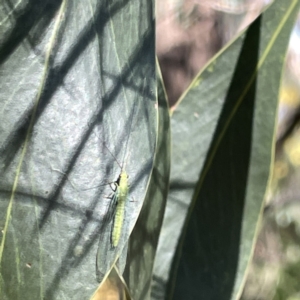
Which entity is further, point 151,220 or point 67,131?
point 151,220

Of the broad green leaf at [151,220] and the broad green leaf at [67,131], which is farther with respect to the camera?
the broad green leaf at [151,220]

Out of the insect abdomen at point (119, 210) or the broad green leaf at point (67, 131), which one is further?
the insect abdomen at point (119, 210)

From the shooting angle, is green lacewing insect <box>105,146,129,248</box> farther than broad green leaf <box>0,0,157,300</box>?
Yes

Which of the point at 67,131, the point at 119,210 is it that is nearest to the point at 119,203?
the point at 119,210

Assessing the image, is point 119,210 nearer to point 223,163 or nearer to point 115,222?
point 115,222
